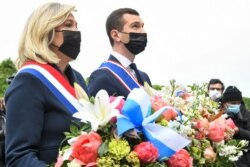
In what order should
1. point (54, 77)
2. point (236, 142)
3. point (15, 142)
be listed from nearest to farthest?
point (15, 142)
point (54, 77)
point (236, 142)

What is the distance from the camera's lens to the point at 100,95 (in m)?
2.86

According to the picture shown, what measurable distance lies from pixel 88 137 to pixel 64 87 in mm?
586

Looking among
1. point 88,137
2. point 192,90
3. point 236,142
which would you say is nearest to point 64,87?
point 88,137

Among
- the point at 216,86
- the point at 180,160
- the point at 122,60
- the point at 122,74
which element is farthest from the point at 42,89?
the point at 216,86

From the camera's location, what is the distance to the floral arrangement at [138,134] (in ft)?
8.91

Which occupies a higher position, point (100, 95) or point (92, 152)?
point (100, 95)

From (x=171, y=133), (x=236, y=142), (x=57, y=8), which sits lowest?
(x=236, y=142)

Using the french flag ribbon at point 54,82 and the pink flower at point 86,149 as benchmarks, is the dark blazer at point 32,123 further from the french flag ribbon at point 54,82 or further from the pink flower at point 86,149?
the pink flower at point 86,149

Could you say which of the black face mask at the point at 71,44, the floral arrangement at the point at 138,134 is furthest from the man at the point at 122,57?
the floral arrangement at the point at 138,134

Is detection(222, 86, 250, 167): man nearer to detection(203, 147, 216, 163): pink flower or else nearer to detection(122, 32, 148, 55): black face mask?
detection(122, 32, 148, 55): black face mask

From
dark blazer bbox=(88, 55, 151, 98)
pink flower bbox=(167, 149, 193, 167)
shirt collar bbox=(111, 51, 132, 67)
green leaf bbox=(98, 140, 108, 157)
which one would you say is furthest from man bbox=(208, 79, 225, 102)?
green leaf bbox=(98, 140, 108, 157)

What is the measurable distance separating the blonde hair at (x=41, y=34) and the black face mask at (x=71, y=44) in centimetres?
9

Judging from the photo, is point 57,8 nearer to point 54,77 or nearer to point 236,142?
point 54,77

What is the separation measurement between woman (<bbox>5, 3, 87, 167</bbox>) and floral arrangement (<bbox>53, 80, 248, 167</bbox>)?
0.14 meters
